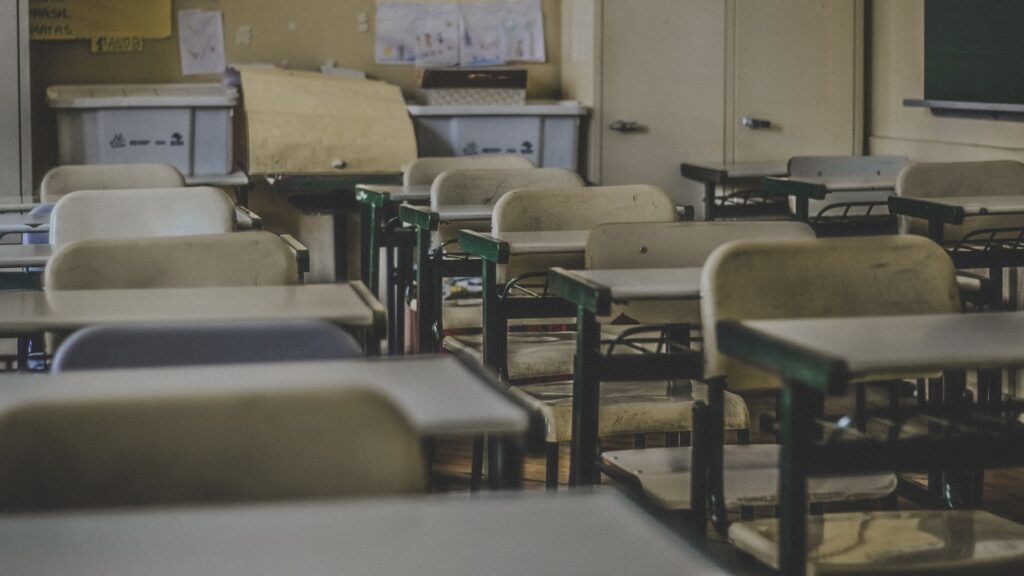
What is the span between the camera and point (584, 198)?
12.3 ft

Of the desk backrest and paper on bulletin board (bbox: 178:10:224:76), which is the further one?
paper on bulletin board (bbox: 178:10:224:76)

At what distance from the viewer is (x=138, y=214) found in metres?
3.42

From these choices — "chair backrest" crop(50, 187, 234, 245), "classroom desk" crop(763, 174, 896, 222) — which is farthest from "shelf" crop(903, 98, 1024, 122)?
"chair backrest" crop(50, 187, 234, 245)

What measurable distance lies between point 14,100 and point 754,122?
121 inches

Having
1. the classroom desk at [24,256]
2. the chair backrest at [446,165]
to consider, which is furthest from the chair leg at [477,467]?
the chair backrest at [446,165]

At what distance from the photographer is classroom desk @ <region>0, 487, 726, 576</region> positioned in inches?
43.2

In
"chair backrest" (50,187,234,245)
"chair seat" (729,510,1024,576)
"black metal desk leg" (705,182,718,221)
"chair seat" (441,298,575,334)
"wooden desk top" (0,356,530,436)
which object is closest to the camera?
"wooden desk top" (0,356,530,436)

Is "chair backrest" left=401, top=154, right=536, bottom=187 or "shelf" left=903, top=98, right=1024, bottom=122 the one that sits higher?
"shelf" left=903, top=98, right=1024, bottom=122

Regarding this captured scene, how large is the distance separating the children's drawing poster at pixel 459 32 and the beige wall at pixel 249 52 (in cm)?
7

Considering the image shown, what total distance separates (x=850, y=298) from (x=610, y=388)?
910 millimetres

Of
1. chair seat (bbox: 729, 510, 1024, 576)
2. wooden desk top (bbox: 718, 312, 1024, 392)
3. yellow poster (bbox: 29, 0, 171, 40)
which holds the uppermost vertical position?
yellow poster (bbox: 29, 0, 171, 40)

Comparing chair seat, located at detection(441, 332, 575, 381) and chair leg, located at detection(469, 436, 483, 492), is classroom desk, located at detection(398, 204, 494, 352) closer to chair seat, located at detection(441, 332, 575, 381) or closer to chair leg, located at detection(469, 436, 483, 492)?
chair seat, located at detection(441, 332, 575, 381)

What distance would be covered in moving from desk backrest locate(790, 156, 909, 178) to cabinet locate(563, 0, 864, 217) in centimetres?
75

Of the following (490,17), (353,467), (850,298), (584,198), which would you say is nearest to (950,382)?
(850,298)
